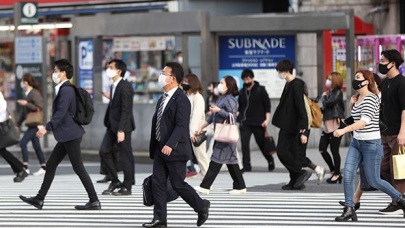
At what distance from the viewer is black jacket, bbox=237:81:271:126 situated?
19469mm

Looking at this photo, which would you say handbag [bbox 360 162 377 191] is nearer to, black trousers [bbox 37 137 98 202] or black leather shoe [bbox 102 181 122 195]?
black trousers [bbox 37 137 98 202]

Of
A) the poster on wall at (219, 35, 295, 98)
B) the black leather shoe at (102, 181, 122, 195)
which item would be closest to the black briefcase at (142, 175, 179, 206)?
the black leather shoe at (102, 181, 122, 195)

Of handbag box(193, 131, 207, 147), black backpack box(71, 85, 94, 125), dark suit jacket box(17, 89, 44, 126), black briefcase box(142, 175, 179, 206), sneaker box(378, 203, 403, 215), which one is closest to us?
black briefcase box(142, 175, 179, 206)

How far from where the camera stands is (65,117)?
1328 cm

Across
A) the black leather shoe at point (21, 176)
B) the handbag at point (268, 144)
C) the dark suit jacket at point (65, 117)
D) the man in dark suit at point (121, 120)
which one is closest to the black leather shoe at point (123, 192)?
the man in dark suit at point (121, 120)

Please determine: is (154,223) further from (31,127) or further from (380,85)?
(31,127)

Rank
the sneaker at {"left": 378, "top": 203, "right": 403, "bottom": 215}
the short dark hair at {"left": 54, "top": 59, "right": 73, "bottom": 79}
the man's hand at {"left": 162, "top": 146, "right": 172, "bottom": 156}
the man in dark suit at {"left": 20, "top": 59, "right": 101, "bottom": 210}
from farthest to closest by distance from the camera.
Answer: the short dark hair at {"left": 54, "top": 59, "right": 73, "bottom": 79} → the man in dark suit at {"left": 20, "top": 59, "right": 101, "bottom": 210} → the sneaker at {"left": 378, "top": 203, "right": 403, "bottom": 215} → the man's hand at {"left": 162, "top": 146, "right": 172, "bottom": 156}

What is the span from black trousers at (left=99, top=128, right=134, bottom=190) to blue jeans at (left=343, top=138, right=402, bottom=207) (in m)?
3.92

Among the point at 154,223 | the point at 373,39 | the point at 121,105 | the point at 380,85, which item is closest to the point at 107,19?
the point at 373,39

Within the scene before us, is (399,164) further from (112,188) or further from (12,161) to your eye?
(12,161)

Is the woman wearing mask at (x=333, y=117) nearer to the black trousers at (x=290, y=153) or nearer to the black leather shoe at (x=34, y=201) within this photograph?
the black trousers at (x=290, y=153)

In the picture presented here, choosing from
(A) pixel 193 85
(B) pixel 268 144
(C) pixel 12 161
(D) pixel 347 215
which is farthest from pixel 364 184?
(C) pixel 12 161

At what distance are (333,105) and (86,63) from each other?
7.42 metres

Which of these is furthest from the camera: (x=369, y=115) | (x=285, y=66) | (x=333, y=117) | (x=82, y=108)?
(x=333, y=117)
